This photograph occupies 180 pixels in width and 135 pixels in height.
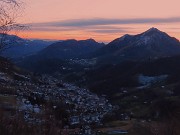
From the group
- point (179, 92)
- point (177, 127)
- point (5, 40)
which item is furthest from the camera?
point (179, 92)

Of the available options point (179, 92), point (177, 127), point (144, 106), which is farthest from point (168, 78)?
point (177, 127)

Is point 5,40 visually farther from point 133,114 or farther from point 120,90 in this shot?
point 120,90

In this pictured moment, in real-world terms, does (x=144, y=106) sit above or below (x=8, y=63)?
below

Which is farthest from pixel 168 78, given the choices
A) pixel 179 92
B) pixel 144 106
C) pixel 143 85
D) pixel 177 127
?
pixel 177 127

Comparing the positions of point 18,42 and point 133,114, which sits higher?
point 18,42

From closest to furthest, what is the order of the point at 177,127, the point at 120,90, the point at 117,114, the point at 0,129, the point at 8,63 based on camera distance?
the point at 8,63 → the point at 0,129 → the point at 177,127 → the point at 117,114 → the point at 120,90

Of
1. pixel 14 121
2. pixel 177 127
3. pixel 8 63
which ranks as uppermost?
pixel 8 63

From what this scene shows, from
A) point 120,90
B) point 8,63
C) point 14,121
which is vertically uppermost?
point 8,63

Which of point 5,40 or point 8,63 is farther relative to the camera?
point 8,63

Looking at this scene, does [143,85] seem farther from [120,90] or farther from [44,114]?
[44,114]
